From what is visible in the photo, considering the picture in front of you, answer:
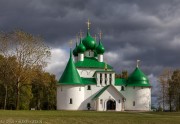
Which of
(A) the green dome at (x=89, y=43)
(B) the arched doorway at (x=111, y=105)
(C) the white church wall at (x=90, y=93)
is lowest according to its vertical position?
(B) the arched doorway at (x=111, y=105)

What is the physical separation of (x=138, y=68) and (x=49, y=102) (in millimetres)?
21497

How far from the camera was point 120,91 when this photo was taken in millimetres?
65500

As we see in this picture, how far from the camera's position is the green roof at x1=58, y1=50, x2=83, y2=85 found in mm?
59969

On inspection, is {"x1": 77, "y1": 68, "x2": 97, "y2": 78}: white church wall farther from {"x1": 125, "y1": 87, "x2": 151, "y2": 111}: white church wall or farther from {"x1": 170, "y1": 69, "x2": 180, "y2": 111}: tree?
{"x1": 170, "y1": 69, "x2": 180, "y2": 111}: tree

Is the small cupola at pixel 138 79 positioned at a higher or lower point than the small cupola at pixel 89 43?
lower

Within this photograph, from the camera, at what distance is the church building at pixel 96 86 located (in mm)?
60188

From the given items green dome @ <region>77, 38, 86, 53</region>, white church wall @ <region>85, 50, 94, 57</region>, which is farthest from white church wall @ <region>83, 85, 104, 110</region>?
white church wall @ <region>85, 50, 94, 57</region>

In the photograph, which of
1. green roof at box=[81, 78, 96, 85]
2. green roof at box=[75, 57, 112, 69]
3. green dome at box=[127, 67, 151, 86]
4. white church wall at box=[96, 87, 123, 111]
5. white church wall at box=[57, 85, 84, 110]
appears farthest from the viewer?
green roof at box=[75, 57, 112, 69]

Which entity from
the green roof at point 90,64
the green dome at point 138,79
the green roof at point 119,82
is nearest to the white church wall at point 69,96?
the green roof at point 90,64

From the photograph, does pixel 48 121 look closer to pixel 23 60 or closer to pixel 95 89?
pixel 23 60

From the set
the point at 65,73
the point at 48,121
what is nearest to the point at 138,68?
the point at 65,73

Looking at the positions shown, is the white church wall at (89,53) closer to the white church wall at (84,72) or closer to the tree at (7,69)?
the white church wall at (84,72)

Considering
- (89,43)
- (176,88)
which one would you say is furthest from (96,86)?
(176,88)

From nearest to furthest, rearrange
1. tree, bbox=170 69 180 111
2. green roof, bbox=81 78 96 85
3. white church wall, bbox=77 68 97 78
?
green roof, bbox=81 78 96 85, tree, bbox=170 69 180 111, white church wall, bbox=77 68 97 78
